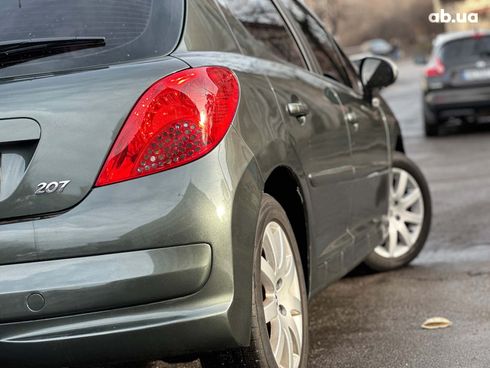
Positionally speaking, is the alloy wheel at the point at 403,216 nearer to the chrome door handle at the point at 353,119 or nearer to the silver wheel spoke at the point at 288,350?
the chrome door handle at the point at 353,119

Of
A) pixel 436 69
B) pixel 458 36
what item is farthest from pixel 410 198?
pixel 458 36

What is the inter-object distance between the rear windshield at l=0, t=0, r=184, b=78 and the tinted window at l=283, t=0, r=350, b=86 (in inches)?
66.2

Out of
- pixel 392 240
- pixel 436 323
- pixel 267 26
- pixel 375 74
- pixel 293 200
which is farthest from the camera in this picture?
pixel 392 240

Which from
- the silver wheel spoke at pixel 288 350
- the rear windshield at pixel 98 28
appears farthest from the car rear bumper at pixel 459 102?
the rear windshield at pixel 98 28

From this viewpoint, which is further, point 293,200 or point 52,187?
point 293,200

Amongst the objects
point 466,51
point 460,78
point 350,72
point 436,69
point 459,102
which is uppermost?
point 350,72

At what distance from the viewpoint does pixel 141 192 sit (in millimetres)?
3021

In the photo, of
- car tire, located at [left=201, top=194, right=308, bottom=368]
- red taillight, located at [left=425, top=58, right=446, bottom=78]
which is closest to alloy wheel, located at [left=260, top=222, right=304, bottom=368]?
car tire, located at [left=201, top=194, right=308, bottom=368]

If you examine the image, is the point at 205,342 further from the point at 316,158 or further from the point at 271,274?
the point at 316,158

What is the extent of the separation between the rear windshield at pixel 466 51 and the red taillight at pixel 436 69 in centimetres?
8

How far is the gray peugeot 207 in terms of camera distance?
9.76ft

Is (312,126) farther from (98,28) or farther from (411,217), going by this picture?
(411,217)

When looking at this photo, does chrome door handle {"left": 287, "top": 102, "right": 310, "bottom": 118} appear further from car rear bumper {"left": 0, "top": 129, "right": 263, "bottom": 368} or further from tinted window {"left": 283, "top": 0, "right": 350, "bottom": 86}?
tinted window {"left": 283, "top": 0, "right": 350, "bottom": 86}

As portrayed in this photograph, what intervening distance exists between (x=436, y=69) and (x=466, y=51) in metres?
0.51
